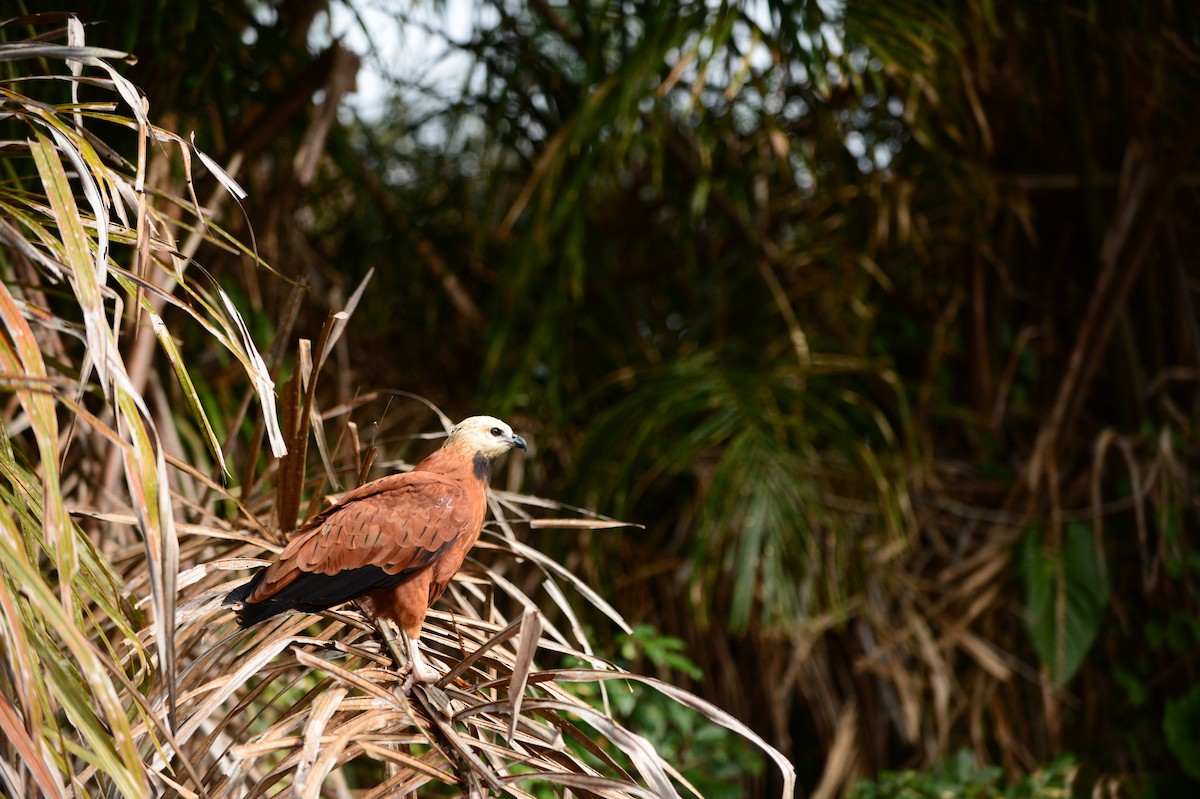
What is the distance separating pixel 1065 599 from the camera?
12.7 feet

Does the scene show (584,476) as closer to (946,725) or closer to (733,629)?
(733,629)

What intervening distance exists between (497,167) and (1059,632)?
2764 millimetres

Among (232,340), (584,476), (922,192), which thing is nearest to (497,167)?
(584,476)

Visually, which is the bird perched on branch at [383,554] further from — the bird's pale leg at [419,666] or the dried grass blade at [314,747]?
the dried grass blade at [314,747]

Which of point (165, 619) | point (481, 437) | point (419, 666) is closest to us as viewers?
point (165, 619)

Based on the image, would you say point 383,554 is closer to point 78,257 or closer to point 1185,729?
point 78,257

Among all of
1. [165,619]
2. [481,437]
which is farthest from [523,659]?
[481,437]

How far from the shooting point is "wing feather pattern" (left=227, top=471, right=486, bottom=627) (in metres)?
1.61

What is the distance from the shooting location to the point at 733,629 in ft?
10.9

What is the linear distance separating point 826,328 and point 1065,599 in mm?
1371

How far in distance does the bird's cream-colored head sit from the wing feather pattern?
0.17 m

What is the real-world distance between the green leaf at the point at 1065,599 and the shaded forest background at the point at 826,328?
0.5 inches

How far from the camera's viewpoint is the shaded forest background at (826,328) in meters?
3.39

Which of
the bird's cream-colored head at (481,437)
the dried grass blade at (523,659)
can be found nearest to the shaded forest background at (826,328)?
the bird's cream-colored head at (481,437)
